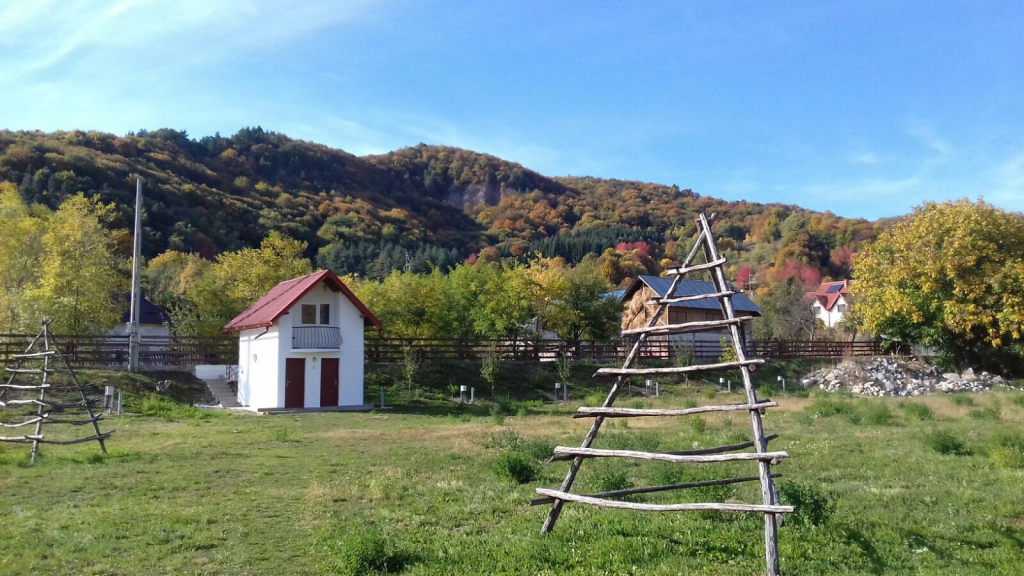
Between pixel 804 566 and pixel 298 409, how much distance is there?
26414mm

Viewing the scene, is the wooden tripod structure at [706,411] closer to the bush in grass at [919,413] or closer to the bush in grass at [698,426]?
the bush in grass at [698,426]

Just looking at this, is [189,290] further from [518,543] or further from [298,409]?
[518,543]

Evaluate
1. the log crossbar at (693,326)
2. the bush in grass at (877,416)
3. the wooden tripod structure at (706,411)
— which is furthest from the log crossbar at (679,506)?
the bush in grass at (877,416)

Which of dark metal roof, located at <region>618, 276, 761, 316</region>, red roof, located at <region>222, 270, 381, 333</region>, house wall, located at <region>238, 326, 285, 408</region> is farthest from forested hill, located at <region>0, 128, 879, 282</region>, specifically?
house wall, located at <region>238, 326, 285, 408</region>

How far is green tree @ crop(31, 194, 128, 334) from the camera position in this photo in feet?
113

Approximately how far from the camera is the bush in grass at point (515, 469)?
11820 millimetres

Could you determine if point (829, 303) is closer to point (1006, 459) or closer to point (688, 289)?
point (688, 289)

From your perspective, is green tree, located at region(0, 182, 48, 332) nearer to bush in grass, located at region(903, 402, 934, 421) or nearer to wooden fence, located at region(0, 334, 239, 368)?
wooden fence, located at region(0, 334, 239, 368)

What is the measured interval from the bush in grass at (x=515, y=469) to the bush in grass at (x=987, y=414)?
53.0 ft

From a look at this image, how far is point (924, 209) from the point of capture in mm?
41750

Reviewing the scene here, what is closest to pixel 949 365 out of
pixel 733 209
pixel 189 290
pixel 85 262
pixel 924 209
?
pixel 924 209

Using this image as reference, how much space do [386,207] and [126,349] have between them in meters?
129

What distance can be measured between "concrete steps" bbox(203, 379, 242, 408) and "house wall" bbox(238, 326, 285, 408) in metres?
0.40

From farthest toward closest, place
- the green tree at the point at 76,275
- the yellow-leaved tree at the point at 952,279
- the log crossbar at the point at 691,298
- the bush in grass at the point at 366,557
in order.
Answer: the yellow-leaved tree at the point at 952,279 < the green tree at the point at 76,275 < the log crossbar at the point at 691,298 < the bush in grass at the point at 366,557
